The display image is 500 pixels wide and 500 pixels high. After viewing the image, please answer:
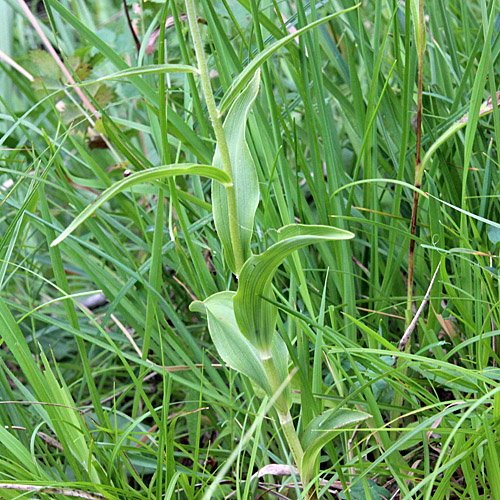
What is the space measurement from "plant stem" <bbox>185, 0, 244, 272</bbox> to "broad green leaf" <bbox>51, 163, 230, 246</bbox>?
23 millimetres

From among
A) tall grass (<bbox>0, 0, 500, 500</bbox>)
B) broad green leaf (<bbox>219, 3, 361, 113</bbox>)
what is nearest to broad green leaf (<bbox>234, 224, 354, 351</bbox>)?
tall grass (<bbox>0, 0, 500, 500</bbox>)

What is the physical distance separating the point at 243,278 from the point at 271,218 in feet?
0.78

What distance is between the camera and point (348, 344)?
0.64m

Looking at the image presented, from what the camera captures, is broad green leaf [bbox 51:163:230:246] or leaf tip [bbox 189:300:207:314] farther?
leaf tip [bbox 189:300:207:314]

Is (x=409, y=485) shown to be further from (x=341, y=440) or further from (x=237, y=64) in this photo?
(x=237, y=64)

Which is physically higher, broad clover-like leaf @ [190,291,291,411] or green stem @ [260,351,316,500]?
broad clover-like leaf @ [190,291,291,411]

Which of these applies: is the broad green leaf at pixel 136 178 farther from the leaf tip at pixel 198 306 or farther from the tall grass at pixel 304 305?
the leaf tip at pixel 198 306

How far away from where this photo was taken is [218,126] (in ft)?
1.67

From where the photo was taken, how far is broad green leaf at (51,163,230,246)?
42cm

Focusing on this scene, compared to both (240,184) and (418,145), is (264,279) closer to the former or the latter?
(240,184)

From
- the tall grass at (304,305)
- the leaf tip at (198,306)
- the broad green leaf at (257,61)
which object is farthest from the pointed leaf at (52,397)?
the broad green leaf at (257,61)

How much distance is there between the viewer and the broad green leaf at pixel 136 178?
1.39ft

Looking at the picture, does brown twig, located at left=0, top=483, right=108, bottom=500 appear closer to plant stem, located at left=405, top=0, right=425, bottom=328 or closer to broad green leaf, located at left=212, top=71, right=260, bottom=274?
broad green leaf, located at left=212, top=71, right=260, bottom=274

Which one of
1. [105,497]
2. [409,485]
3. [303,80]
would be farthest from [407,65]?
[105,497]
